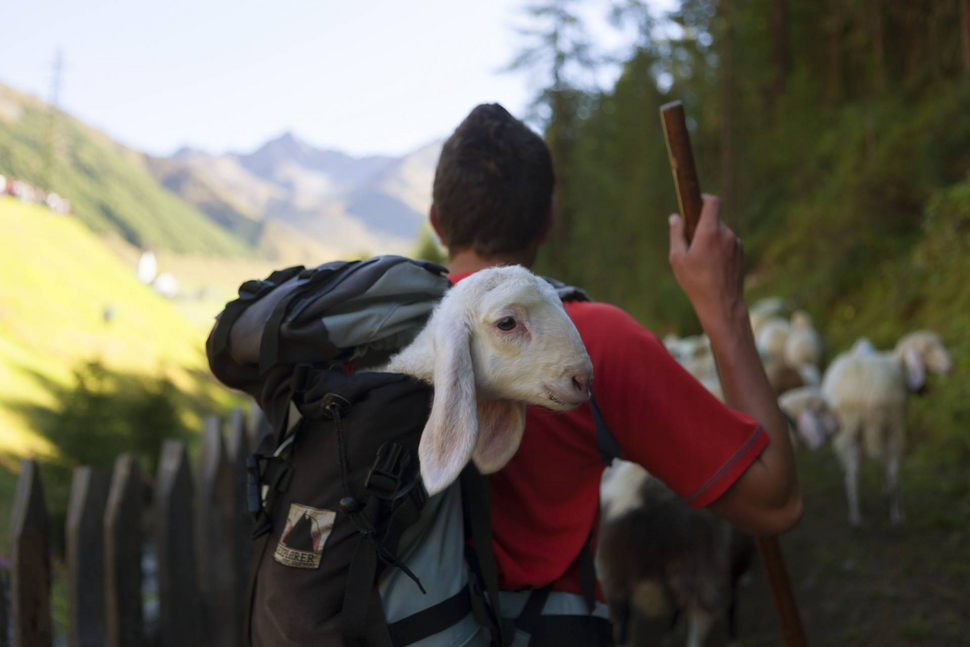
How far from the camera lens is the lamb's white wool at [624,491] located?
4.05 m

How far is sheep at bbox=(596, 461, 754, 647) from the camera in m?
3.99

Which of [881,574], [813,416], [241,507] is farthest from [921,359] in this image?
[241,507]

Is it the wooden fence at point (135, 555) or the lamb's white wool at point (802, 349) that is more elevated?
the wooden fence at point (135, 555)

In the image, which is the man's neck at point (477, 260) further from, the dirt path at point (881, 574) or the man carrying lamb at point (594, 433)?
the dirt path at point (881, 574)

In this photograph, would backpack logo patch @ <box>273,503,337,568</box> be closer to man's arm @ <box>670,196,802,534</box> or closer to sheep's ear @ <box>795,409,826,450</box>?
man's arm @ <box>670,196,802,534</box>

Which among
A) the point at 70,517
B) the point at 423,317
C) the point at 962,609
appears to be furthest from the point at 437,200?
the point at 962,609

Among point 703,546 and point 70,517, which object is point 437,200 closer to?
point 70,517

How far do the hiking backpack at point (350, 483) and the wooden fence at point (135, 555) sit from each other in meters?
1.63

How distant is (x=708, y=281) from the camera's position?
198 cm

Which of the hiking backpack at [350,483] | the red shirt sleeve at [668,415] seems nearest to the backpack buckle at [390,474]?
the hiking backpack at [350,483]

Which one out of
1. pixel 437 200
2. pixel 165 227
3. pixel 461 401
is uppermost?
pixel 165 227

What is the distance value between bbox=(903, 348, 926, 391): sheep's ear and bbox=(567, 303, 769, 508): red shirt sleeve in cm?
710

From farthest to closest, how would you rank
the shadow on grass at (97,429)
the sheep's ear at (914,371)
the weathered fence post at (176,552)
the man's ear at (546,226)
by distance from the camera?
1. the sheep's ear at (914,371)
2. the shadow on grass at (97,429)
3. the weathered fence post at (176,552)
4. the man's ear at (546,226)

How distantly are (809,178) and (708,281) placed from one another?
20.9 metres
